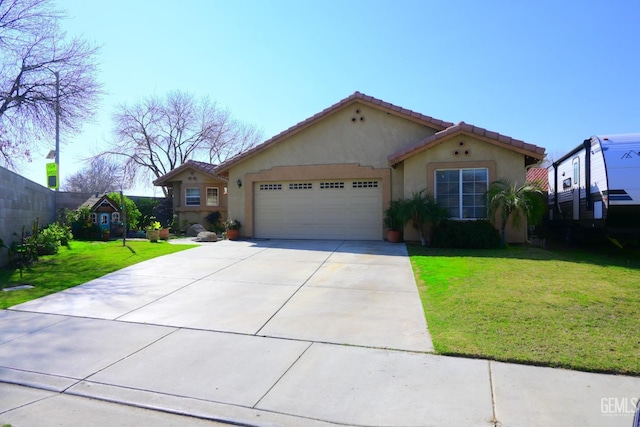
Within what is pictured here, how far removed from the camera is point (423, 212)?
40.7ft

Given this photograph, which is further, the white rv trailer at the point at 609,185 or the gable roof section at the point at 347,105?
the gable roof section at the point at 347,105

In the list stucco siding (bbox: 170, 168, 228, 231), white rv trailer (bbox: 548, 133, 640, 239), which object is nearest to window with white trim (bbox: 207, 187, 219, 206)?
stucco siding (bbox: 170, 168, 228, 231)

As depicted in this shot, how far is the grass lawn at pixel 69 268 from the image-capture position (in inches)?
302

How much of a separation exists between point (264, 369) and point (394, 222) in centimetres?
1027

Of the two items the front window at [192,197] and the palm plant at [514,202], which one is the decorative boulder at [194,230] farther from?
the palm plant at [514,202]

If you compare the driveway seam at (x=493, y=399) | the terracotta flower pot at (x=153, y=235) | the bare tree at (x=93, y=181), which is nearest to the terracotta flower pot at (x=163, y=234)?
the terracotta flower pot at (x=153, y=235)

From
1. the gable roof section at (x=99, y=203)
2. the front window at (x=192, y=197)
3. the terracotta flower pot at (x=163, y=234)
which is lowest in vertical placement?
the terracotta flower pot at (x=163, y=234)

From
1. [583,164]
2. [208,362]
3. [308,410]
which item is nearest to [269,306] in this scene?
[208,362]

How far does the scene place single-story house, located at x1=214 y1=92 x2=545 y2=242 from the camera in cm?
1284

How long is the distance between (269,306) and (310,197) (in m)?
9.25

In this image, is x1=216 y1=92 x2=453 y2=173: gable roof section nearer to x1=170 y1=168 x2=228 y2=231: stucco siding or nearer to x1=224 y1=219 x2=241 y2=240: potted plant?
x1=224 y1=219 x2=241 y2=240: potted plant

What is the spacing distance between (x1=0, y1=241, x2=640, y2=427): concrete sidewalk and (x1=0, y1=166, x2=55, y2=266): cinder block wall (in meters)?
5.36

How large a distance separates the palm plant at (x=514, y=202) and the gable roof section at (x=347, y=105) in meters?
3.30

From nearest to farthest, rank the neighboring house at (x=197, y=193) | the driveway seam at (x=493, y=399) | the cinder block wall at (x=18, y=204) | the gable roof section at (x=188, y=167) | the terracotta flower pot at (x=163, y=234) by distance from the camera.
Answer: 1. the driveway seam at (x=493, y=399)
2. the cinder block wall at (x=18, y=204)
3. the terracotta flower pot at (x=163, y=234)
4. the gable roof section at (x=188, y=167)
5. the neighboring house at (x=197, y=193)
